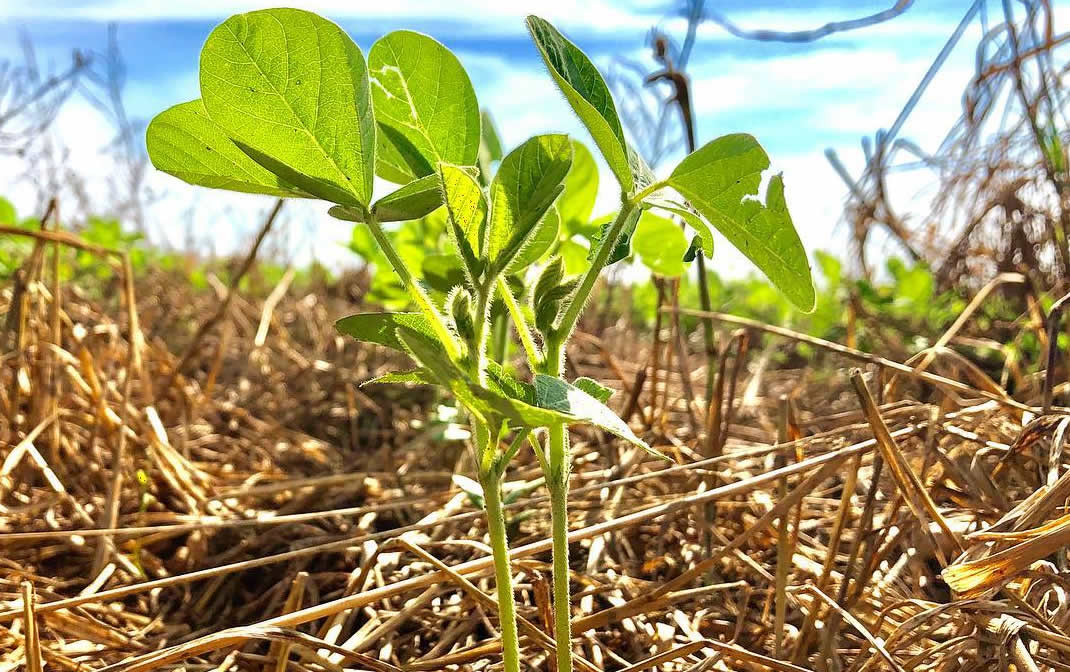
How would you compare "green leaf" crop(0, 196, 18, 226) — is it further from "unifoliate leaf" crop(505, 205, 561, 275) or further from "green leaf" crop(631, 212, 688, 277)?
"unifoliate leaf" crop(505, 205, 561, 275)

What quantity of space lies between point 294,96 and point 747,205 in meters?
0.36

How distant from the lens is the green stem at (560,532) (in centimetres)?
64

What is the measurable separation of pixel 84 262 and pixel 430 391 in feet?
6.06

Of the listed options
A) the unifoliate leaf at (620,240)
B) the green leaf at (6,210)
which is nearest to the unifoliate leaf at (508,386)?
the unifoliate leaf at (620,240)

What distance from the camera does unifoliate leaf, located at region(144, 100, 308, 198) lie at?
0.64 m

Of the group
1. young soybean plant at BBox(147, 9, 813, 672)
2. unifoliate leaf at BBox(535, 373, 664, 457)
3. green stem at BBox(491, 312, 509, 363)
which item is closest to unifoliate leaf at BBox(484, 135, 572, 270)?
young soybean plant at BBox(147, 9, 813, 672)

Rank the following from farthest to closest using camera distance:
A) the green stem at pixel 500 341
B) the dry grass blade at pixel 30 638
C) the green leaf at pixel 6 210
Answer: the green leaf at pixel 6 210, the green stem at pixel 500 341, the dry grass blade at pixel 30 638

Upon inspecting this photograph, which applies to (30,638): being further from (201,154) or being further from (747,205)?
(747,205)

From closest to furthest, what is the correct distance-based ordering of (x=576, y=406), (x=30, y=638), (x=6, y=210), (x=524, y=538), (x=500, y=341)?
(x=576, y=406), (x=30, y=638), (x=524, y=538), (x=500, y=341), (x=6, y=210)

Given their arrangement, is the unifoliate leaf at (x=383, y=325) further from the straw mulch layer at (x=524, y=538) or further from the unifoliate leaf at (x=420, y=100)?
the straw mulch layer at (x=524, y=538)

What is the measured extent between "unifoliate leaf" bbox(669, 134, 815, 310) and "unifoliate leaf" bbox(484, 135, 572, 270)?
0.11 m

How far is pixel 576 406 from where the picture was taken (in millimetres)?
505

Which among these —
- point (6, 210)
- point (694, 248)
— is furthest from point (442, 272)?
point (6, 210)

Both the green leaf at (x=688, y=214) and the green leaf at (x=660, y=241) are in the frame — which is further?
the green leaf at (x=660, y=241)
